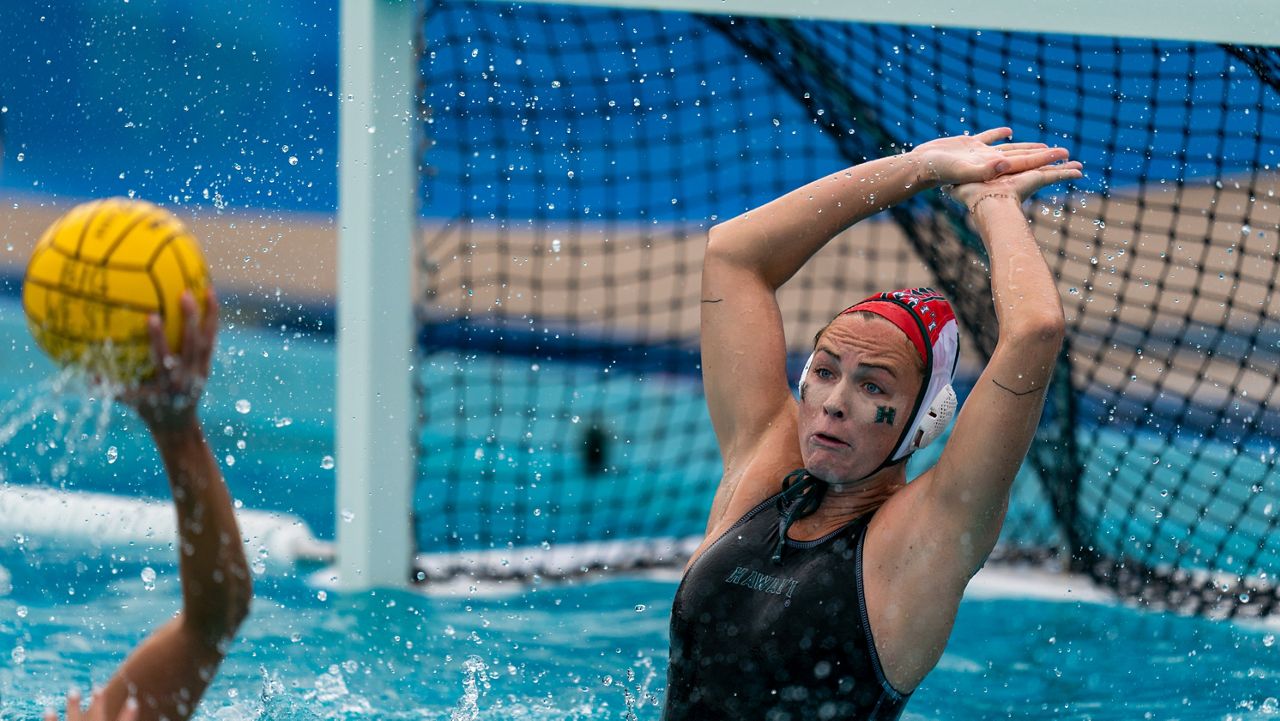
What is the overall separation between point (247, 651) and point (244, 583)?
199cm

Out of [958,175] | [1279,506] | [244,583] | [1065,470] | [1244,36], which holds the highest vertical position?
[1244,36]

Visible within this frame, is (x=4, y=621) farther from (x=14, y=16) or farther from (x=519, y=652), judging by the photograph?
(x=14, y=16)

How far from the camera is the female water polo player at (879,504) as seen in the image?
7.52ft

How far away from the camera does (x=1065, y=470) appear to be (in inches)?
181

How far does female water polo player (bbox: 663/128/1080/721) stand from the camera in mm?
2293

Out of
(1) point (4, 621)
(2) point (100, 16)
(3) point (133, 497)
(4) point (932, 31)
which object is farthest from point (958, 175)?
(2) point (100, 16)

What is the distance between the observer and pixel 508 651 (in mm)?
4172

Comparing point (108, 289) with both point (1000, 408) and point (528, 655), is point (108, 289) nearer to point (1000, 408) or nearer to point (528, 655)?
point (1000, 408)

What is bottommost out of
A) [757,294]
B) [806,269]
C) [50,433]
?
[50,433]

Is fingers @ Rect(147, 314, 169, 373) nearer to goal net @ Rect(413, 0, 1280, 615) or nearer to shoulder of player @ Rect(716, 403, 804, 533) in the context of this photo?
shoulder of player @ Rect(716, 403, 804, 533)

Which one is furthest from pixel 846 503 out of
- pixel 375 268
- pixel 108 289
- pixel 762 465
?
pixel 375 268

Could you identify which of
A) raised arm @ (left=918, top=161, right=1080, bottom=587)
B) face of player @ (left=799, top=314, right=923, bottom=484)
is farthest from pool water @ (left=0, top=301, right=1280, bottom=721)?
raised arm @ (left=918, top=161, right=1080, bottom=587)

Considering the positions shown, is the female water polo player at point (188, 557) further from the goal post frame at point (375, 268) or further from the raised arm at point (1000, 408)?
the goal post frame at point (375, 268)

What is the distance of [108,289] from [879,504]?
4.56ft
